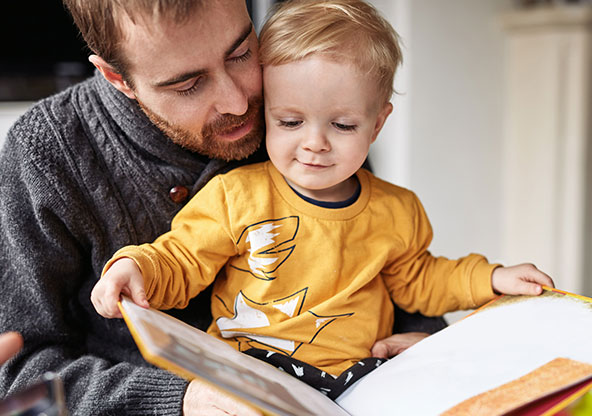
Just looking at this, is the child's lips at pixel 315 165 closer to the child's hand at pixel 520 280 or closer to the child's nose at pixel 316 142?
the child's nose at pixel 316 142

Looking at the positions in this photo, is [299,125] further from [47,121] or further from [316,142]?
[47,121]

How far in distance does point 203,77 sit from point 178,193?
0.58ft

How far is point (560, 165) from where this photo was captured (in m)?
2.62

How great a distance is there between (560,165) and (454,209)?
47cm

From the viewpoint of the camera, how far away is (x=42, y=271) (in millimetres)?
854

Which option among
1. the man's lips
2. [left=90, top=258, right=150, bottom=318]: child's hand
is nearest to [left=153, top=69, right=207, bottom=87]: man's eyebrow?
the man's lips

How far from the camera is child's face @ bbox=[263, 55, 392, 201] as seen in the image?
0.82 m

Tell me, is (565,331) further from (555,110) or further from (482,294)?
(555,110)

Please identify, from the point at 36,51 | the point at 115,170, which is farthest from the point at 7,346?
the point at 36,51

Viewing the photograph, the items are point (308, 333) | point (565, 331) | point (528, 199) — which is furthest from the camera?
point (528, 199)

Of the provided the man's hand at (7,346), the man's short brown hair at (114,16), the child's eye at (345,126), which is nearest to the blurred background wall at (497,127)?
the child's eye at (345,126)

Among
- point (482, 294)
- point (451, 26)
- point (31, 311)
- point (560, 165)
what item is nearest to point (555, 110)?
point (560, 165)

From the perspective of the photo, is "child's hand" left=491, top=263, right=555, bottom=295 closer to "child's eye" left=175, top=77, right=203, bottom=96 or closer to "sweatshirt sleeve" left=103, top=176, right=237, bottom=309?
"sweatshirt sleeve" left=103, top=176, right=237, bottom=309

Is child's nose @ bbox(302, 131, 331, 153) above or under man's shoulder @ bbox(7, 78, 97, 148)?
under
